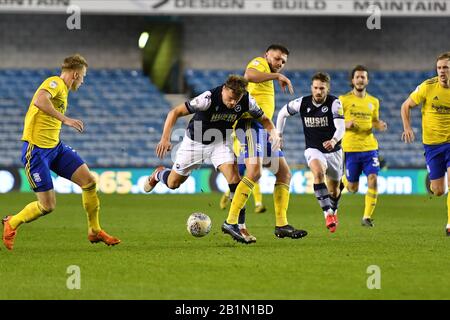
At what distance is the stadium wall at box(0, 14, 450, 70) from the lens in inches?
1090

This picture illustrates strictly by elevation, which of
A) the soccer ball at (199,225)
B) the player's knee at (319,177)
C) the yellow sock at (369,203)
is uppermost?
the player's knee at (319,177)

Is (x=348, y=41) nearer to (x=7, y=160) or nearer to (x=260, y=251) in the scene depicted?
(x=7, y=160)

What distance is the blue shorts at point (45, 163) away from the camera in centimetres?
977

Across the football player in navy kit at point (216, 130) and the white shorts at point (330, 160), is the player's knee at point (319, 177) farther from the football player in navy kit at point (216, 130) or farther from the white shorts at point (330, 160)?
the football player in navy kit at point (216, 130)

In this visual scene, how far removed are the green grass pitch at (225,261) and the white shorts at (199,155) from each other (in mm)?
848

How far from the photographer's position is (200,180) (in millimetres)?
23094

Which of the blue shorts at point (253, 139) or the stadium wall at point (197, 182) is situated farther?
the stadium wall at point (197, 182)

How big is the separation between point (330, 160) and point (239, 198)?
9.29 feet

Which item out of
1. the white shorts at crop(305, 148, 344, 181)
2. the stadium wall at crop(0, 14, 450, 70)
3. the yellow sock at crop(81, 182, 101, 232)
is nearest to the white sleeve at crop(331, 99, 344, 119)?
the white shorts at crop(305, 148, 344, 181)

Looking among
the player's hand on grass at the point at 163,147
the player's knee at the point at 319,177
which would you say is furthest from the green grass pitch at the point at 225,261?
the player's hand on grass at the point at 163,147

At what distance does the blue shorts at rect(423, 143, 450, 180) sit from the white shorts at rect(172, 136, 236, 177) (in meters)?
2.63

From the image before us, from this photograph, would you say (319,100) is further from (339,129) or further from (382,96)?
(382,96)

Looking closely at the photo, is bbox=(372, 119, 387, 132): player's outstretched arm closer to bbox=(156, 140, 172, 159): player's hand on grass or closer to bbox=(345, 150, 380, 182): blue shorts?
bbox=(345, 150, 380, 182): blue shorts

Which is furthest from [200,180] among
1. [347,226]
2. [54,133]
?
[54,133]
